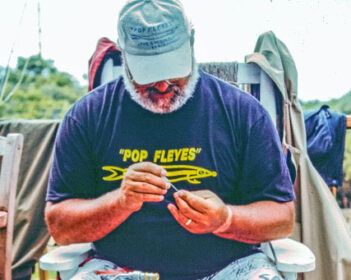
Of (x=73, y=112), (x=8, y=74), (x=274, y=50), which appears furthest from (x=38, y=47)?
(x=274, y=50)

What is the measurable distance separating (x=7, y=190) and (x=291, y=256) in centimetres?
101

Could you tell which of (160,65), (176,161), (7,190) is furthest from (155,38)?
(7,190)

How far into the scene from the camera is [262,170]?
1.08 m

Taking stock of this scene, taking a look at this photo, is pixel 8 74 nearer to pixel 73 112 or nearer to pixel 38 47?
pixel 38 47

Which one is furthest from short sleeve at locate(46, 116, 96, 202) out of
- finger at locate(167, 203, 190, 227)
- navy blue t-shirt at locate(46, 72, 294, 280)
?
finger at locate(167, 203, 190, 227)

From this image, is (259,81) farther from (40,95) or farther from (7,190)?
(40,95)

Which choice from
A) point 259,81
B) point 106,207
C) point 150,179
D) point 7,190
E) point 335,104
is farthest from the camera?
point 335,104

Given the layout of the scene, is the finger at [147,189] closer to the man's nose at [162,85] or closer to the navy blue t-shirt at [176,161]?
the navy blue t-shirt at [176,161]

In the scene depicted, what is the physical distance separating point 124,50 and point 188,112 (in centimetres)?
26

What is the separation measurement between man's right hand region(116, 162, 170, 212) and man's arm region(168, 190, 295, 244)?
54 mm

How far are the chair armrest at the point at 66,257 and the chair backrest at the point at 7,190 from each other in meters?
0.37

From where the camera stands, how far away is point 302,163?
148 cm

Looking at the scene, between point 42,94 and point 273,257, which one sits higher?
point 42,94

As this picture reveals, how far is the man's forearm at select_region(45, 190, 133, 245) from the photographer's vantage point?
1.10 metres
